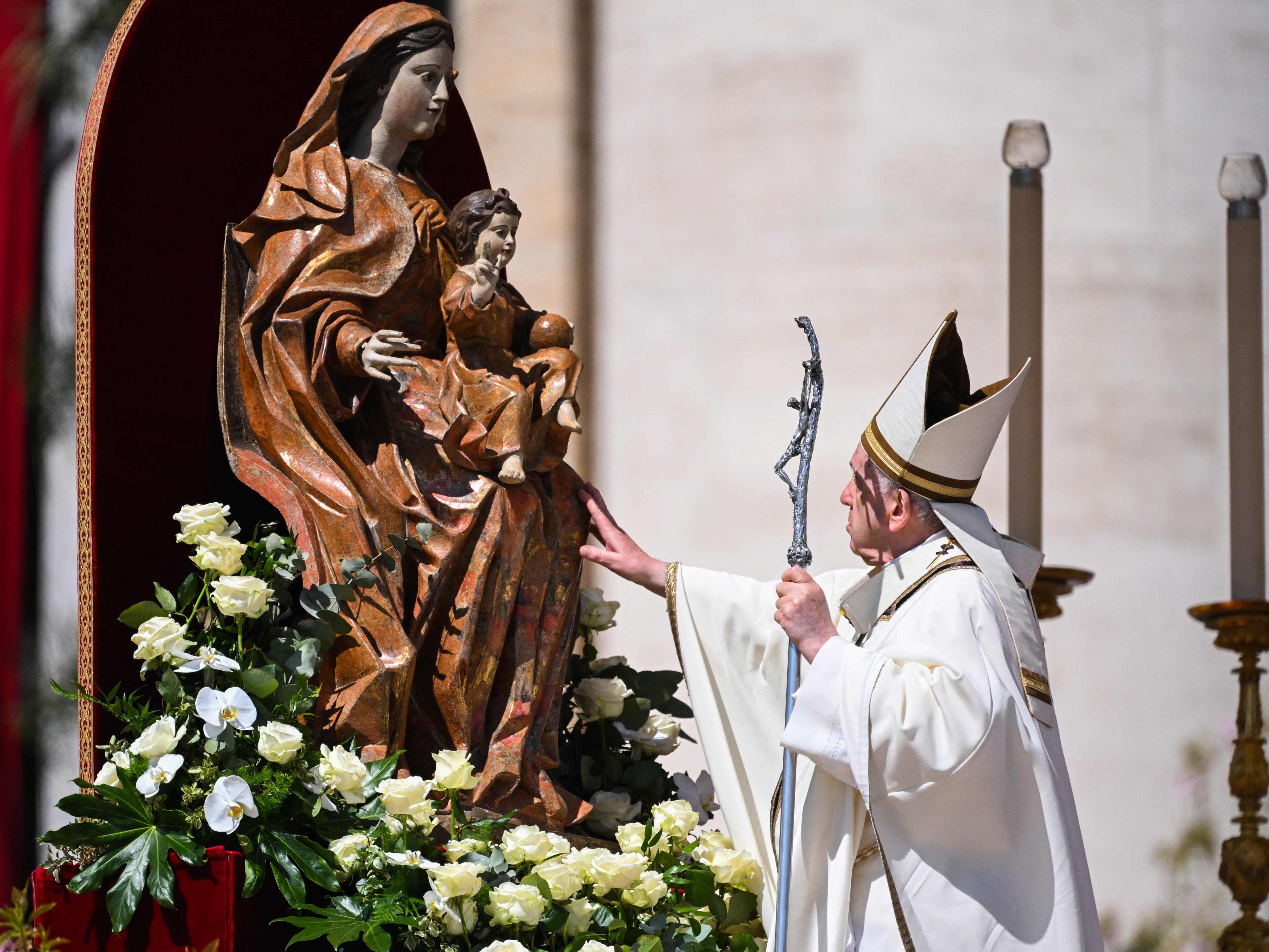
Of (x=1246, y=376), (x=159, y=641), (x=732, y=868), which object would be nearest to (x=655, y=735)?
(x=732, y=868)

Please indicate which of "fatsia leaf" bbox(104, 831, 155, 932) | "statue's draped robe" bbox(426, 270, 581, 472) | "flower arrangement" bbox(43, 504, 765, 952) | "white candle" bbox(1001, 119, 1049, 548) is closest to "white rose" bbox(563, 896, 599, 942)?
"flower arrangement" bbox(43, 504, 765, 952)

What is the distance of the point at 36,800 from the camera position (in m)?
5.67

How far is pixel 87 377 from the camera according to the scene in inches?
146

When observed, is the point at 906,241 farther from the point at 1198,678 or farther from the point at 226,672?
the point at 226,672

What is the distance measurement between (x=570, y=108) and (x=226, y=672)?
3616mm

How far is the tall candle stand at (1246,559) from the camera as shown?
4.35 metres

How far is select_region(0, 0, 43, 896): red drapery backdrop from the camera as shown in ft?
18.5

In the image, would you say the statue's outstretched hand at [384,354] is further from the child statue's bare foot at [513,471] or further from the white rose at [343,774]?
the white rose at [343,774]

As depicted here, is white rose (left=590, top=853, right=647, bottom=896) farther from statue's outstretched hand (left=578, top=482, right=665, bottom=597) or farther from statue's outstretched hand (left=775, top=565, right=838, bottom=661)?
statue's outstretched hand (left=578, top=482, right=665, bottom=597)

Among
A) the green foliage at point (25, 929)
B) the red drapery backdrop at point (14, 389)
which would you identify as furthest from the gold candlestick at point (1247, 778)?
the red drapery backdrop at point (14, 389)

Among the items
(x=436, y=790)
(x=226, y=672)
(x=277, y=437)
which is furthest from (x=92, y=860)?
(x=277, y=437)

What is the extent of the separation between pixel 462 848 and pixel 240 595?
0.63 metres

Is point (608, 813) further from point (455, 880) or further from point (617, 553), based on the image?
point (455, 880)

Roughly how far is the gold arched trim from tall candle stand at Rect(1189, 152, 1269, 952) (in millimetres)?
2625
